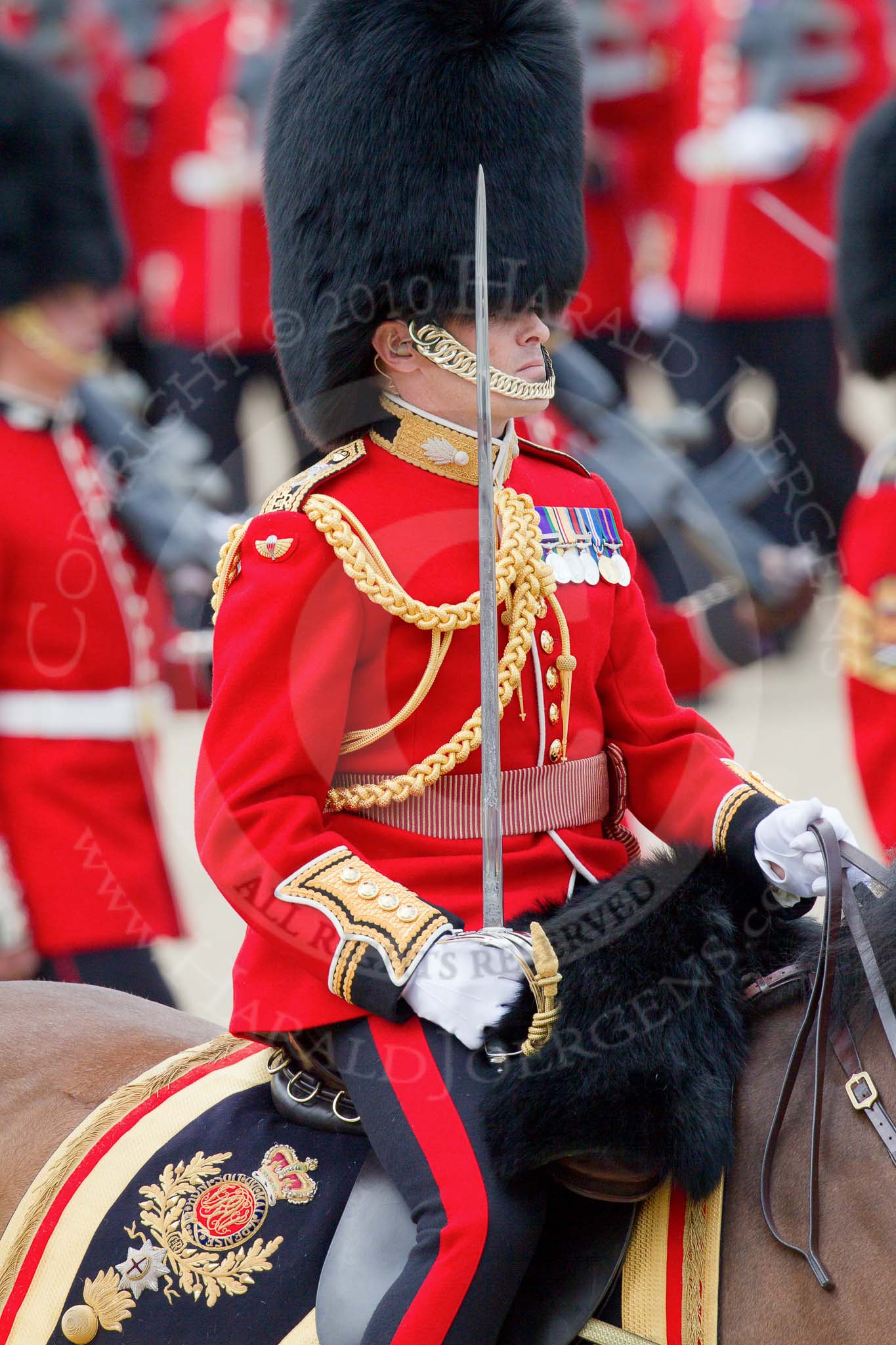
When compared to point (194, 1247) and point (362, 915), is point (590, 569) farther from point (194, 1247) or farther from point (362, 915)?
point (194, 1247)

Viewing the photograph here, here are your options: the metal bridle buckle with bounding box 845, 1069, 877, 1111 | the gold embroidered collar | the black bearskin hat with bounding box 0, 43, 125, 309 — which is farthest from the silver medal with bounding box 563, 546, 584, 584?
the black bearskin hat with bounding box 0, 43, 125, 309

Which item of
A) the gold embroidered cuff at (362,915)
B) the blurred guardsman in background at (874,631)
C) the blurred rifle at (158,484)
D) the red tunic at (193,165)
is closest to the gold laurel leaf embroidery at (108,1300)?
the gold embroidered cuff at (362,915)

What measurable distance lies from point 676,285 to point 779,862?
19.1 feet

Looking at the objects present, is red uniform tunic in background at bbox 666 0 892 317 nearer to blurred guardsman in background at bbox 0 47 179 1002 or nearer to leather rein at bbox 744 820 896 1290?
blurred guardsman in background at bbox 0 47 179 1002

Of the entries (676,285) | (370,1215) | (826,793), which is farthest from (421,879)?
(676,285)

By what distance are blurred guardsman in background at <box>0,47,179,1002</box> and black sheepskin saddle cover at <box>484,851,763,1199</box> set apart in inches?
64.9

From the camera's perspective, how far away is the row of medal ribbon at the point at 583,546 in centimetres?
225

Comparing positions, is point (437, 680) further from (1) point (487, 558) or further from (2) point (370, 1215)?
(2) point (370, 1215)

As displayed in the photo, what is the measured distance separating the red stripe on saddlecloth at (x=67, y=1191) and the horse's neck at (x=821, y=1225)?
0.67 m

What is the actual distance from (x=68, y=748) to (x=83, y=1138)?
135cm

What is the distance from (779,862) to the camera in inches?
81.7

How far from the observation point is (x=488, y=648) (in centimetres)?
200

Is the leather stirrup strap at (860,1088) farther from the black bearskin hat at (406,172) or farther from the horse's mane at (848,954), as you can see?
the black bearskin hat at (406,172)

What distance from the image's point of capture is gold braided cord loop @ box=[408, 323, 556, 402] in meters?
2.09
